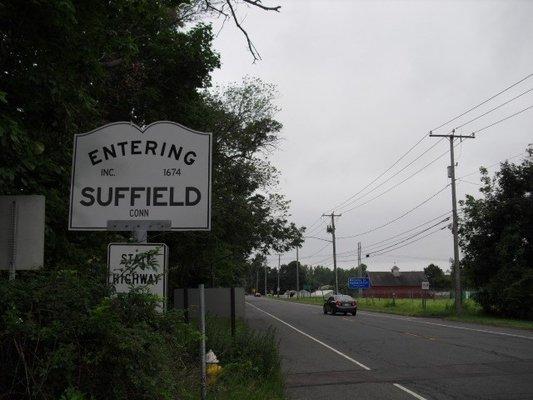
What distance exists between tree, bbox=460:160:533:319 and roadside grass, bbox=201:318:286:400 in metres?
25.6

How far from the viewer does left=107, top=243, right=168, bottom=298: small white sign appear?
4.27 metres

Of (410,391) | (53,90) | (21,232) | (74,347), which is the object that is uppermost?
(53,90)

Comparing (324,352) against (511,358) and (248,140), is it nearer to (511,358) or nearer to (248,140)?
(511,358)

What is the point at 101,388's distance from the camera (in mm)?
3457

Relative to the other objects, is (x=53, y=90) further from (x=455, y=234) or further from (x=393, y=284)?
(x=393, y=284)

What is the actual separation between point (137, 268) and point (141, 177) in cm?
89

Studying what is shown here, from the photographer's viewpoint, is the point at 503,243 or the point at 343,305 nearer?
the point at 503,243

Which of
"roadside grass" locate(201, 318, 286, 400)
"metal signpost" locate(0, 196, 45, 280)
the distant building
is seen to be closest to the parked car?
"roadside grass" locate(201, 318, 286, 400)

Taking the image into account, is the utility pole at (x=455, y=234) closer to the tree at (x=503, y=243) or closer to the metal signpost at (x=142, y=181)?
the tree at (x=503, y=243)

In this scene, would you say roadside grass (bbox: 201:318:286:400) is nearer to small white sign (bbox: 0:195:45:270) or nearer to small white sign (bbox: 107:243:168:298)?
small white sign (bbox: 107:243:168:298)

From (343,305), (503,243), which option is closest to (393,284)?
(343,305)

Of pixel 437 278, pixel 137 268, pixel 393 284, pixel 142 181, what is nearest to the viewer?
pixel 137 268

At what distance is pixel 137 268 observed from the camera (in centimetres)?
447

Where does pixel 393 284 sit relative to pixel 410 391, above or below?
below
